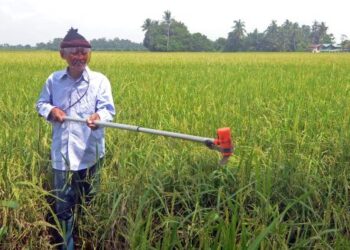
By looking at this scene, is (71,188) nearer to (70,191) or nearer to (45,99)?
(70,191)

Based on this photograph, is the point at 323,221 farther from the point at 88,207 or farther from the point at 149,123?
the point at 149,123

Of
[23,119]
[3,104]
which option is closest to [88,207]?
[23,119]

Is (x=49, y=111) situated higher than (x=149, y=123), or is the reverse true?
(x=49, y=111)

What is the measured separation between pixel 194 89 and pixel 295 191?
3358 millimetres

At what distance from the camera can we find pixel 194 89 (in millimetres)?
5391

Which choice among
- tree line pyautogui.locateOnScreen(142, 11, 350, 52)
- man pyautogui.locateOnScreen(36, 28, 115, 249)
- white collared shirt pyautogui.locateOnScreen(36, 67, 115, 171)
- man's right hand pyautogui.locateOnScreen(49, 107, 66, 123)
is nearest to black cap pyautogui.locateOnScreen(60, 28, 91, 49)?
man pyautogui.locateOnScreen(36, 28, 115, 249)

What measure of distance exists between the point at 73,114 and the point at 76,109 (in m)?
0.03

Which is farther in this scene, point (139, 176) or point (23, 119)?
point (23, 119)

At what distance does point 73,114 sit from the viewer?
2.26 meters

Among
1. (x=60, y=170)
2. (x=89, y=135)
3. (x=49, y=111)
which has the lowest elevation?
(x=60, y=170)

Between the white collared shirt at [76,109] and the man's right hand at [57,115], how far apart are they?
0.17 ft

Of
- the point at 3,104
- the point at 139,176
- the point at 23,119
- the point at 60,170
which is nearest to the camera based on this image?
the point at 139,176

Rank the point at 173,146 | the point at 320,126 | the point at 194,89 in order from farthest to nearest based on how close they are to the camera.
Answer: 1. the point at 194,89
2. the point at 320,126
3. the point at 173,146

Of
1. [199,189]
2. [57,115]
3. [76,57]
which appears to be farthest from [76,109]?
[199,189]
